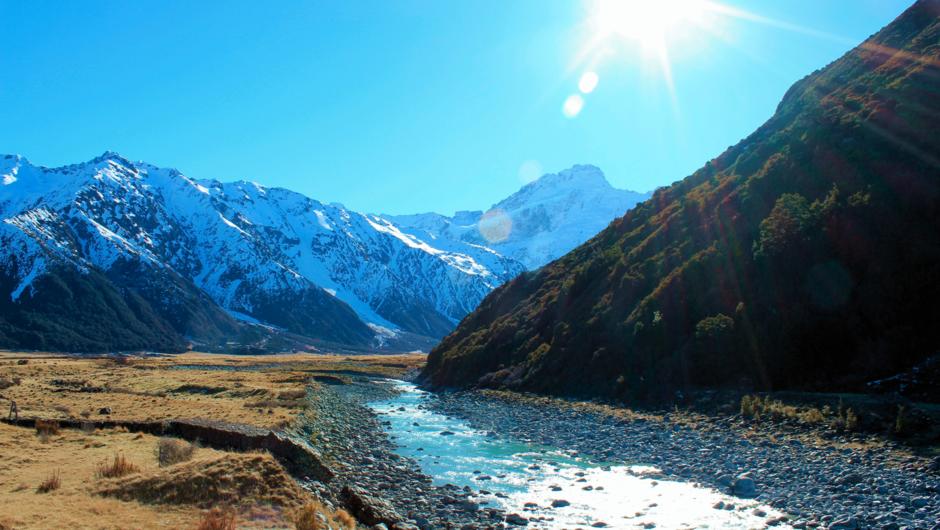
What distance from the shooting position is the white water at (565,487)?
1791cm

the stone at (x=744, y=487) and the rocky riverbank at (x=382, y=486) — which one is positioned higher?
the stone at (x=744, y=487)

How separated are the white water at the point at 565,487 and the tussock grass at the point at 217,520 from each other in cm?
894

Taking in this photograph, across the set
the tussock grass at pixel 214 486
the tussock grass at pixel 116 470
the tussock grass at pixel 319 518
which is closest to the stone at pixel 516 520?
the tussock grass at pixel 319 518

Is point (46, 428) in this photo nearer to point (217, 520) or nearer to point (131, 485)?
point (131, 485)

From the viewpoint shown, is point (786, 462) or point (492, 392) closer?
point (786, 462)

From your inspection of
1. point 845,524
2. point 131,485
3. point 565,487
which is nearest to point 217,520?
point 131,485

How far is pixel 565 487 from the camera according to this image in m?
22.0

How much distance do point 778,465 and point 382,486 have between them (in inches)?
615

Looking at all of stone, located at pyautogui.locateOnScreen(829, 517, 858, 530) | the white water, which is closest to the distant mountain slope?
the white water

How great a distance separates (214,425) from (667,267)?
132 feet

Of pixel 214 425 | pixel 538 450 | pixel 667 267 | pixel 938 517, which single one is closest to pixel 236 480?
pixel 214 425

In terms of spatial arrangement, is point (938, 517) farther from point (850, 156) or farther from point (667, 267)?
point (667, 267)

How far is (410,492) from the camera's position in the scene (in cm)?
2084

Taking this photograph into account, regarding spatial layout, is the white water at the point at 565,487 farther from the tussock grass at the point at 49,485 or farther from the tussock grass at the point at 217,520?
the tussock grass at the point at 49,485
